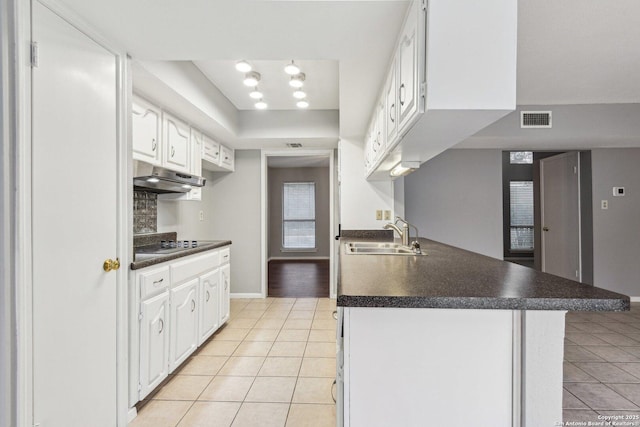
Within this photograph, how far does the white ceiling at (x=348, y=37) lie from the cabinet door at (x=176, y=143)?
53 cm

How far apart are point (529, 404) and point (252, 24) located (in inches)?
74.0

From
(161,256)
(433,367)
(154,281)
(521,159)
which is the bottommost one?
(433,367)

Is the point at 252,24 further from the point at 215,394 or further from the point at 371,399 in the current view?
the point at 215,394

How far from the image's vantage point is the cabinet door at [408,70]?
1.29 m

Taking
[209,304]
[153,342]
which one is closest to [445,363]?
[153,342]

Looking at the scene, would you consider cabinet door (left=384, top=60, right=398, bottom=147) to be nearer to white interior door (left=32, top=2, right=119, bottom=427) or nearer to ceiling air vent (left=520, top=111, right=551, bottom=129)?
white interior door (left=32, top=2, right=119, bottom=427)

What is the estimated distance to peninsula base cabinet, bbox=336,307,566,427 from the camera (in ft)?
3.86

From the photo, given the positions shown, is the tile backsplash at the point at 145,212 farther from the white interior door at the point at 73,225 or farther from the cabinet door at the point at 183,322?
the white interior door at the point at 73,225

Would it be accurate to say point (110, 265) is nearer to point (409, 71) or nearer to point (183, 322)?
point (183, 322)

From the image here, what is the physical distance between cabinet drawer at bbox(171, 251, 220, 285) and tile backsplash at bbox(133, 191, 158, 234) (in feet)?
1.84

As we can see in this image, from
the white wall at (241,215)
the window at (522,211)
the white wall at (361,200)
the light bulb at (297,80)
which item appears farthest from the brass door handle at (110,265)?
the window at (522,211)

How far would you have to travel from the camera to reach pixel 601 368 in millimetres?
2479

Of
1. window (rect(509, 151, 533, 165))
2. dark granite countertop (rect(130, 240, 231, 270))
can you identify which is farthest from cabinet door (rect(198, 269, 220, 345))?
window (rect(509, 151, 533, 165))

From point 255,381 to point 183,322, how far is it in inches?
26.7
